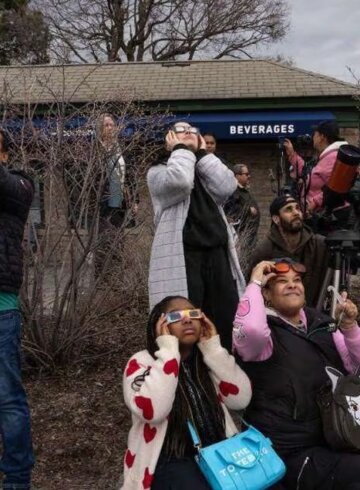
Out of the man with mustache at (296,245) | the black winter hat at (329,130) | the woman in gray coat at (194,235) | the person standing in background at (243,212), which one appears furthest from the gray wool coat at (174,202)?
the person standing in background at (243,212)

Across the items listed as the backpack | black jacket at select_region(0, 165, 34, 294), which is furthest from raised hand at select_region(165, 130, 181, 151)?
the backpack

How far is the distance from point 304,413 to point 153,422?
0.67 m

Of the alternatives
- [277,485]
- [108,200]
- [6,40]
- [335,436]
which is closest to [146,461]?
[277,485]

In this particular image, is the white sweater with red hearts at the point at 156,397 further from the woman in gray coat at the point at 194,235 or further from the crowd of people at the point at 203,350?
the woman in gray coat at the point at 194,235

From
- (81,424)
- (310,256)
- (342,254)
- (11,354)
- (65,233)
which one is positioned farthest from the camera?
(65,233)

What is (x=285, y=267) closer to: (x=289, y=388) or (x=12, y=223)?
(x=289, y=388)

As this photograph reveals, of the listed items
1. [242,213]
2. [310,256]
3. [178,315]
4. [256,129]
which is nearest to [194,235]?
[178,315]

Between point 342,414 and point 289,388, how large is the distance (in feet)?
0.85

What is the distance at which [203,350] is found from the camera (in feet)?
9.52

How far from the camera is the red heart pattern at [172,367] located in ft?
8.83

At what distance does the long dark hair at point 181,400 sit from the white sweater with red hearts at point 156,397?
0.03m

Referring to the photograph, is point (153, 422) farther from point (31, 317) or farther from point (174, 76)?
point (174, 76)

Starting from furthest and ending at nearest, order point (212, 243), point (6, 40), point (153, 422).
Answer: point (6, 40), point (212, 243), point (153, 422)

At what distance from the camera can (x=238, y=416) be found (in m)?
3.26
